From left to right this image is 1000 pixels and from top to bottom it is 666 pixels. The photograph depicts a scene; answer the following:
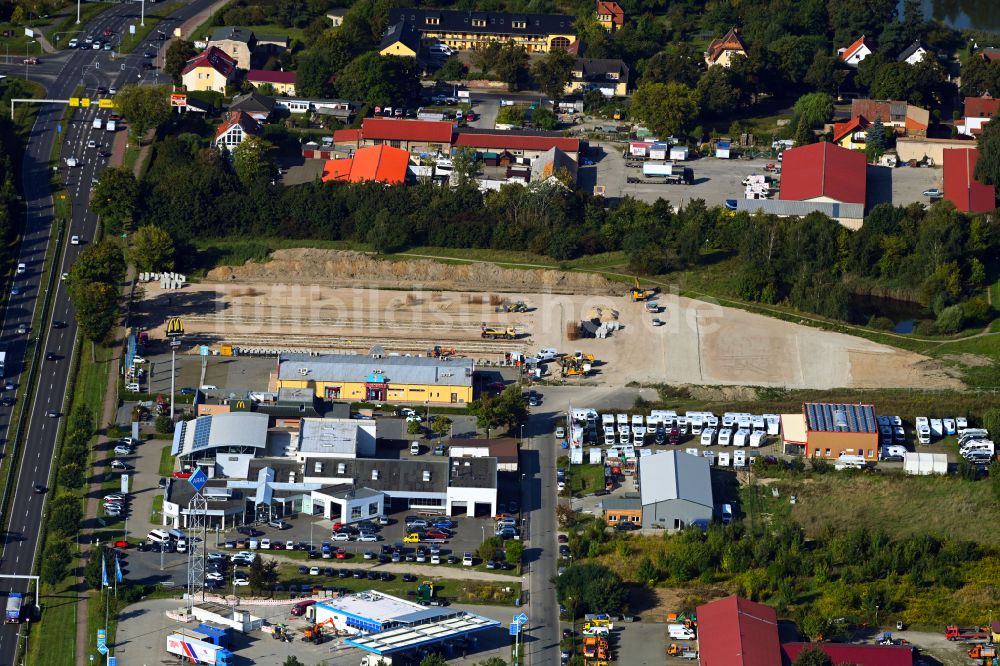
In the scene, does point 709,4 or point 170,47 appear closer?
point 170,47

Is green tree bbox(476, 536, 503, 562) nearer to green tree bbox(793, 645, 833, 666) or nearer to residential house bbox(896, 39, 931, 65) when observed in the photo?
green tree bbox(793, 645, 833, 666)

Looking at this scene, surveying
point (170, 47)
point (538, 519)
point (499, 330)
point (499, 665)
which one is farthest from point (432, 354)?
point (170, 47)

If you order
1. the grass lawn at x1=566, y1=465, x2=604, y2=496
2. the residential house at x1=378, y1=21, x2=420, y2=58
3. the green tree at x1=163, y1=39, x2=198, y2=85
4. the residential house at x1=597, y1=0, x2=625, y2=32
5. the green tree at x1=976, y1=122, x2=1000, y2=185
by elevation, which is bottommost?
the grass lawn at x1=566, y1=465, x2=604, y2=496

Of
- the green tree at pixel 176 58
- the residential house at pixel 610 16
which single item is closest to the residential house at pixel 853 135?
the residential house at pixel 610 16

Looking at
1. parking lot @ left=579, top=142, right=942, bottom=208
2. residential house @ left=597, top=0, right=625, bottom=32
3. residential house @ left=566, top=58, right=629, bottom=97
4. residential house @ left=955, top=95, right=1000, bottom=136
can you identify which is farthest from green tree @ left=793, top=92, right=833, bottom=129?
residential house @ left=597, top=0, right=625, bottom=32

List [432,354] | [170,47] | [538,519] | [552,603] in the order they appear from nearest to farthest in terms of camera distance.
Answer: [552,603], [538,519], [432,354], [170,47]

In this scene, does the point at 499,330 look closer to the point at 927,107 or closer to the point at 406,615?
the point at 406,615

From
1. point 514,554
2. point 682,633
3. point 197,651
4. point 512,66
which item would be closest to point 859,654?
point 682,633
